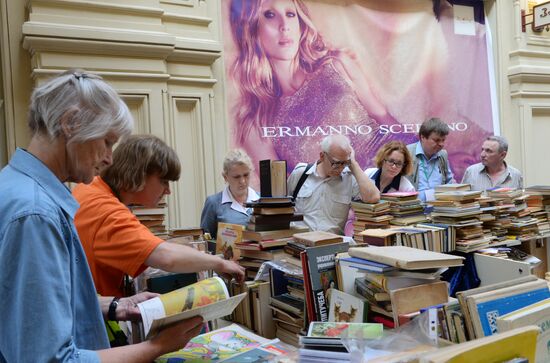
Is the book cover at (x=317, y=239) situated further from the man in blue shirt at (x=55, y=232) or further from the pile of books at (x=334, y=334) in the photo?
the man in blue shirt at (x=55, y=232)

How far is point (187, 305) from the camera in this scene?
1410 millimetres

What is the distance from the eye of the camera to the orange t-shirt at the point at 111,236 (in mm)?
1577

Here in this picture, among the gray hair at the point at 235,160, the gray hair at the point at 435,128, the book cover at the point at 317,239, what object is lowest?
the book cover at the point at 317,239

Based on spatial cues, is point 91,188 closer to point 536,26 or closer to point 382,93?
point 382,93

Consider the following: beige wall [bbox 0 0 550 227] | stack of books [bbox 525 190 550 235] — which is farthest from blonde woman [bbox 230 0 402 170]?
stack of books [bbox 525 190 550 235]

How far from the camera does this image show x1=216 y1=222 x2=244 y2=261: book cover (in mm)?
2442

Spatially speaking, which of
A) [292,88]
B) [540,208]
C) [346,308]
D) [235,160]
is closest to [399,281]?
[346,308]

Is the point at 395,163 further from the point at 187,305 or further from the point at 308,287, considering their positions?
the point at 187,305

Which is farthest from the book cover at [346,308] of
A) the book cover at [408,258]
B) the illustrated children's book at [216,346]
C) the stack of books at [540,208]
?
the stack of books at [540,208]

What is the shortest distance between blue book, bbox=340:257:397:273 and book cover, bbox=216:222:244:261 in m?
0.79

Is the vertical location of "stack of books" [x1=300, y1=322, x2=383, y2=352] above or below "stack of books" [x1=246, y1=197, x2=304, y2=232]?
below

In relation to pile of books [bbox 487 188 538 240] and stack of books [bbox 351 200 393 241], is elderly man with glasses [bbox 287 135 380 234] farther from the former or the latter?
pile of books [bbox 487 188 538 240]

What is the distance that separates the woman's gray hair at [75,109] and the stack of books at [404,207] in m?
2.43

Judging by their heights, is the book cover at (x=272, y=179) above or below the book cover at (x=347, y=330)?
above
